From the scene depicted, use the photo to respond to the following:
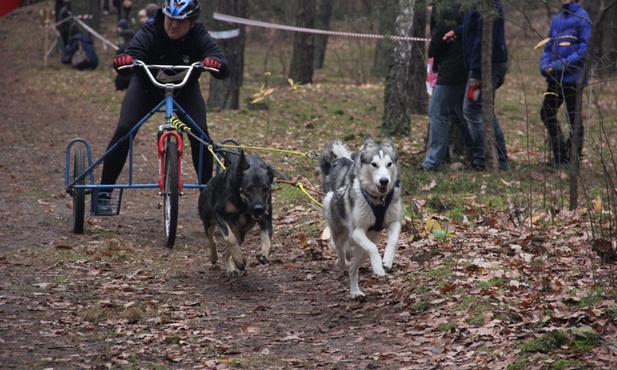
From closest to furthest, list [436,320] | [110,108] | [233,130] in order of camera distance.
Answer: [436,320] < [233,130] < [110,108]

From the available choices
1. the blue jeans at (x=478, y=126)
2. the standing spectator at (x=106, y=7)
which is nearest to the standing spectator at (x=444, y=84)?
the blue jeans at (x=478, y=126)

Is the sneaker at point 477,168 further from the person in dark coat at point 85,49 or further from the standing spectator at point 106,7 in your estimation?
the standing spectator at point 106,7

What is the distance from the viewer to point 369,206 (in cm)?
640

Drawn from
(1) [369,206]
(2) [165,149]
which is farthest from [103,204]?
(1) [369,206]

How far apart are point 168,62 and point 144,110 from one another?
535mm

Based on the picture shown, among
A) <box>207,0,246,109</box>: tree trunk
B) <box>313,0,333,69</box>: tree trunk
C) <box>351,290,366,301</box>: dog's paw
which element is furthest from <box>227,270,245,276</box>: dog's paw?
<box>313,0,333,69</box>: tree trunk

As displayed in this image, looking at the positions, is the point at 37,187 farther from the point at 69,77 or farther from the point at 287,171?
the point at 69,77

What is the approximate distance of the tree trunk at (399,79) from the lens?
1425 cm

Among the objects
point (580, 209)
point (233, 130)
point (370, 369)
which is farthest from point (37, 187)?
point (370, 369)

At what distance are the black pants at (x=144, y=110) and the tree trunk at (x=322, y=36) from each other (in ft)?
61.8

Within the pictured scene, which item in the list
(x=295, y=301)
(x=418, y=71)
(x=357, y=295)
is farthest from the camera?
(x=418, y=71)

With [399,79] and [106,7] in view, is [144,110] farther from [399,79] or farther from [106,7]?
[106,7]

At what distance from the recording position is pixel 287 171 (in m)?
12.2

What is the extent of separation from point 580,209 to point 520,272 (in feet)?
8.02
